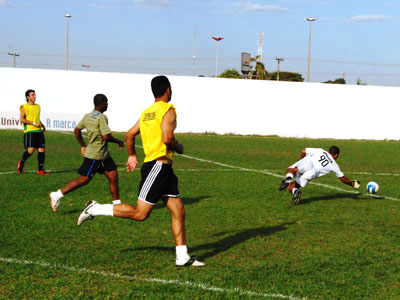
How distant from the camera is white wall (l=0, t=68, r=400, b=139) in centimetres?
3139

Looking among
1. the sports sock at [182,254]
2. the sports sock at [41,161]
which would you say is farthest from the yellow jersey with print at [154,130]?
the sports sock at [41,161]

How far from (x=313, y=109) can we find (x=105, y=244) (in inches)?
1116

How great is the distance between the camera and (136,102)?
1264 inches

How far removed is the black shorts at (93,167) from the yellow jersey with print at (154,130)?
299cm

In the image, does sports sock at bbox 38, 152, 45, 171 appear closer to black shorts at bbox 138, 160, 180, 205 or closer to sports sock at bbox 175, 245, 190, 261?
black shorts at bbox 138, 160, 180, 205

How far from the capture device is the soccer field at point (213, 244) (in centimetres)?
517

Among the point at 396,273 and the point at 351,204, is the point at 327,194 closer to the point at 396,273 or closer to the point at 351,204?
the point at 351,204

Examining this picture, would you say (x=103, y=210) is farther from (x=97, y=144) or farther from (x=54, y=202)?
(x=97, y=144)

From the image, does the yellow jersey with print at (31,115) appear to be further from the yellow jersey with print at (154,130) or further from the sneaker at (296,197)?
the yellow jersey with print at (154,130)

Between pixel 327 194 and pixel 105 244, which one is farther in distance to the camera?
pixel 327 194

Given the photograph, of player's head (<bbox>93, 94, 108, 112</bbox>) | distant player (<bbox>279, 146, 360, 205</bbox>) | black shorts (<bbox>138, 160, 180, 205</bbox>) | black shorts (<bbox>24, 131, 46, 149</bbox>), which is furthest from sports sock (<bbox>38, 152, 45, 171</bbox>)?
black shorts (<bbox>138, 160, 180, 205</bbox>)

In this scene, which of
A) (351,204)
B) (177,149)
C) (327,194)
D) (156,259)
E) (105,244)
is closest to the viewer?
(177,149)

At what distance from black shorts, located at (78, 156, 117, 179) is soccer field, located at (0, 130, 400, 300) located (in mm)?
645

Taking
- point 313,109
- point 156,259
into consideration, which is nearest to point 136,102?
point 313,109
